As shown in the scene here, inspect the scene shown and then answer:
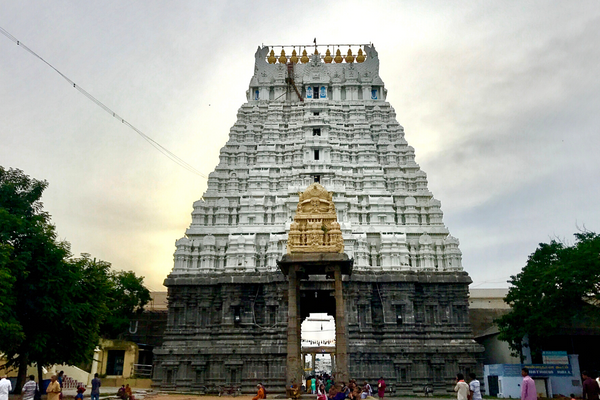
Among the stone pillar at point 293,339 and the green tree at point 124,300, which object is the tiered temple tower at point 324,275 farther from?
the green tree at point 124,300

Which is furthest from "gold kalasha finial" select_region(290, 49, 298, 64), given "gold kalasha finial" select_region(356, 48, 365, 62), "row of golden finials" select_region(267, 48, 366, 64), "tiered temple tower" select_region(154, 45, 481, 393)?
"tiered temple tower" select_region(154, 45, 481, 393)

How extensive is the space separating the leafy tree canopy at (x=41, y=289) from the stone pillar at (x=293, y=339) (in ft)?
37.5

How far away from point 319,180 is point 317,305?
1030 centimetres

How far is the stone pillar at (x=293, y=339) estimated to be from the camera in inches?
867

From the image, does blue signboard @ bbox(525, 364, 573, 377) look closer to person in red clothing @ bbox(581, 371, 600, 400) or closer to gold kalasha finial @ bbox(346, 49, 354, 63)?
person in red clothing @ bbox(581, 371, 600, 400)

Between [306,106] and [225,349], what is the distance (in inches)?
936

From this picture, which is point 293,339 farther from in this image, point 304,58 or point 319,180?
point 304,58

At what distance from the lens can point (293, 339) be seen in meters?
22.5

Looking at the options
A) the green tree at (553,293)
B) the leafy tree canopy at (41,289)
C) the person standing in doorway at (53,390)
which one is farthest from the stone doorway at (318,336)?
the person standing in doorway at (53,390)

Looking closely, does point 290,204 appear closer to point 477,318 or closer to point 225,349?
point 225,349

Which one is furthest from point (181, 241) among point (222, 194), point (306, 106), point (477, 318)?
point (477, 318)

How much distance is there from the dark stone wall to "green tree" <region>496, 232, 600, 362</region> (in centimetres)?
333

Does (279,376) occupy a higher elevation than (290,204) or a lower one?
lower

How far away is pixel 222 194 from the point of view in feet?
142
